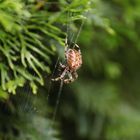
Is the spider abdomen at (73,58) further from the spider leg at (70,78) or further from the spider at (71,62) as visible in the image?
the spider leg at (70,78)

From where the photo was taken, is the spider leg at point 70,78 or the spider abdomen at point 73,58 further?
the spider leg at point 70,78

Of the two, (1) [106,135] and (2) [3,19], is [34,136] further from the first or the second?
(1) [106,135]

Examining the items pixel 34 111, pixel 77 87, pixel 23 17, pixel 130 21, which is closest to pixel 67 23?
pixel 23 17

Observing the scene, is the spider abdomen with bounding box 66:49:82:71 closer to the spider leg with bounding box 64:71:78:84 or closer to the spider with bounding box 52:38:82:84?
the spider with bounding box 52:38:82:84

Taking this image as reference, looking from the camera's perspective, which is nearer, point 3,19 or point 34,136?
point 3,19

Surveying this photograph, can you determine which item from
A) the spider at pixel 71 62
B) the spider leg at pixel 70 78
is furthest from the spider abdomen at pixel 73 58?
the spider leg at pixel 70 78

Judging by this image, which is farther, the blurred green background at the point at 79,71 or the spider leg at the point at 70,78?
the spider leg at the point at 70,78
